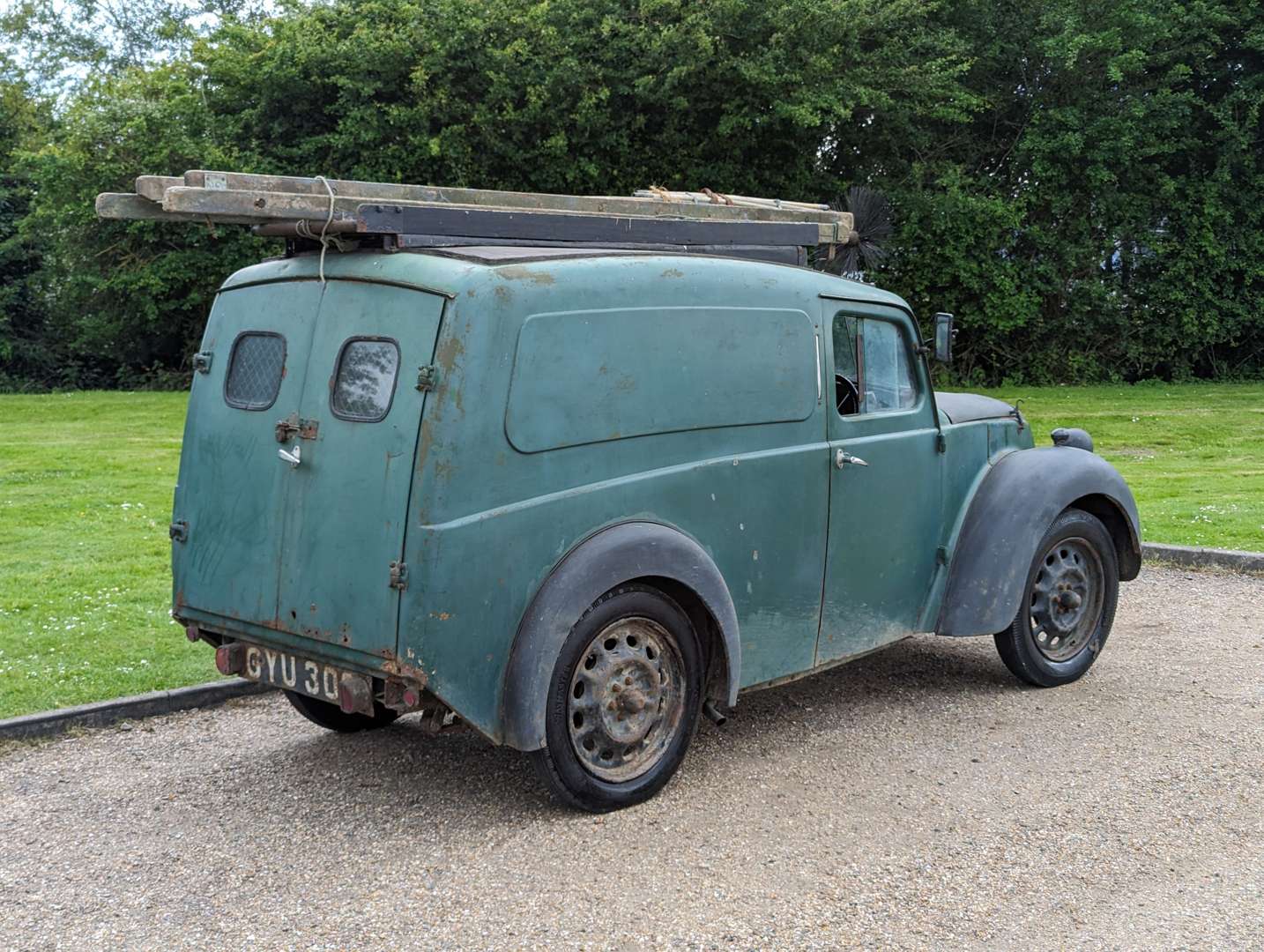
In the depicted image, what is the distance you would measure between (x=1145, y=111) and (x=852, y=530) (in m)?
19.0

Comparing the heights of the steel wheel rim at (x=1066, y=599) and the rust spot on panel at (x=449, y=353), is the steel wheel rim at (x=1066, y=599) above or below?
below

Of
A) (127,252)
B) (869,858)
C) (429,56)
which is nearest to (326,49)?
(429,56)

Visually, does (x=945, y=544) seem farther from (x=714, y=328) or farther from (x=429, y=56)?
(x=429, y=56)

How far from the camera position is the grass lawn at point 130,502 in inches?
277

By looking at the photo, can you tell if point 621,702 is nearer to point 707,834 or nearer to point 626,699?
point 626,699

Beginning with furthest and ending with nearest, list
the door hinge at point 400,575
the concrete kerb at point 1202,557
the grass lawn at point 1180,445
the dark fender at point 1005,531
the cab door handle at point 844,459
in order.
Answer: the grass lawn at point 1180,445
the concrete kerb at point 1202,557
the dark fender at point 1005,531
the cab door handle at point 844,459
the door hinge at point 400,575

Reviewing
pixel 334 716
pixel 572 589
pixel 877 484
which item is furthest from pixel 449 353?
pixel 877 484

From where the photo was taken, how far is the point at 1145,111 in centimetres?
2222

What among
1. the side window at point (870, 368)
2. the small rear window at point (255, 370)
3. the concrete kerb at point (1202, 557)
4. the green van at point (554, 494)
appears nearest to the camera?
the green van at point (554, 494)

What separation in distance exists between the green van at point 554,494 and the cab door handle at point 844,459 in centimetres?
2

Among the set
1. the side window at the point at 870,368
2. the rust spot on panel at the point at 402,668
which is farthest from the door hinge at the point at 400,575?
the side window at the point at 870,368

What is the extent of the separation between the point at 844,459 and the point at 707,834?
183 cm

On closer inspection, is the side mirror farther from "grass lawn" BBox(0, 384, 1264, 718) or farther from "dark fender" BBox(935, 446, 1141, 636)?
"grass lawn" BBox(0, 384, 1264, 718)

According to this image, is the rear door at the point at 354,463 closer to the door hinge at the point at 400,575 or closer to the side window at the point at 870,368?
the door hinge at the point at 400,575
